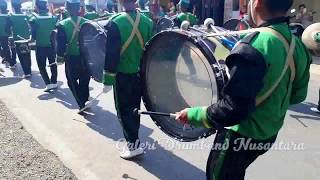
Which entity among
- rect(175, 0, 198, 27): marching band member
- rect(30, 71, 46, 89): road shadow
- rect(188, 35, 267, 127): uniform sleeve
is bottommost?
rect(30, 71, 46, 89): road shadow

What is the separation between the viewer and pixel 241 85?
1995mm

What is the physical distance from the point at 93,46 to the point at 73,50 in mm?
823

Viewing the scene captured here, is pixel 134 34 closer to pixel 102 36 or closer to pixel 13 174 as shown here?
pixel 102 36

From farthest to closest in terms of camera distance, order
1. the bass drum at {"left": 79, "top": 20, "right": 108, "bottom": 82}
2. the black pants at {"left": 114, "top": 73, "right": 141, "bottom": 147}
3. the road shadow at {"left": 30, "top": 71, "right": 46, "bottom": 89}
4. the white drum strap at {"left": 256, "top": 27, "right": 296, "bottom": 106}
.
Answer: the road shadow at {"left": 30, "top": 71, "right": 46, "bottom": 89} < the bass drum at {"left": 79, "top": 20, "right": 108, "bottom": 82} < the black pants at {"left": 114, "top": 73, "right": 141, "bottom": 147} < the white drum strap at {"left": 256, "top": 27, "right": 296, "bottom": 106}

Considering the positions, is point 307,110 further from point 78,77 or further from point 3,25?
point 3,25

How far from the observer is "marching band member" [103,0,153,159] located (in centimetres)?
399

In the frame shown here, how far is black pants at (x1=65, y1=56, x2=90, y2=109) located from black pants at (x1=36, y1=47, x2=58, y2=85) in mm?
1874

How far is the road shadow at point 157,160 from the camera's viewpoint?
4.06 meters

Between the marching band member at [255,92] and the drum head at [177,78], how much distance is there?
11.2 inches

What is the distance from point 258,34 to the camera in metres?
2.09

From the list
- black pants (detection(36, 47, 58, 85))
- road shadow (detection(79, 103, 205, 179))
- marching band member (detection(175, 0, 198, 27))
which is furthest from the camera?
marching band member (detection(175, 0, 198, 27))

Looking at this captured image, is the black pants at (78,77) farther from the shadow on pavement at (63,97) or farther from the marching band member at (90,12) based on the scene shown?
the marching band member at (90,12)

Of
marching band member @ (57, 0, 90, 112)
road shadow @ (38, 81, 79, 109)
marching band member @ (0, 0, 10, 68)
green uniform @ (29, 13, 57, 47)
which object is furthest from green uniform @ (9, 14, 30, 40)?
marching band member @ (57, 0, 90, 112)

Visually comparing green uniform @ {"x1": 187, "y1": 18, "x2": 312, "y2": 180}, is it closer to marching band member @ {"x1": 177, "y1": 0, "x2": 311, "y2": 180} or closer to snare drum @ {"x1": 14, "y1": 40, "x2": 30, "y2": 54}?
marching band member @ {"x1": 177, "y1": 0, "x2": 311, "y2": 180}
